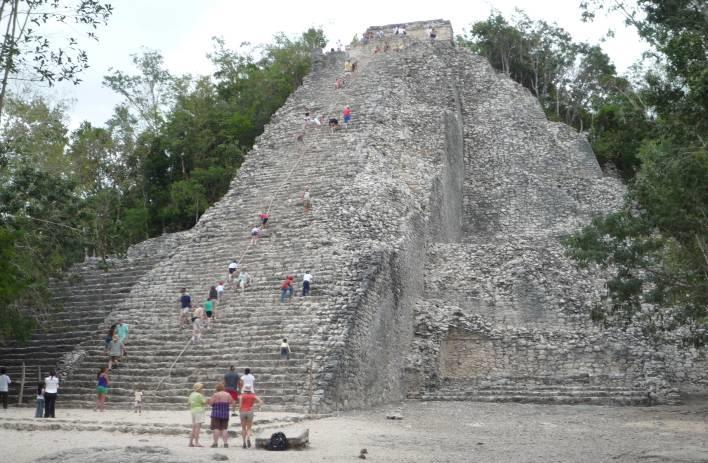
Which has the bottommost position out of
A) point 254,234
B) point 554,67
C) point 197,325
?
point 197,325

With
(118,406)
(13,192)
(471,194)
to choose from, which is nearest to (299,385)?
(118,406)

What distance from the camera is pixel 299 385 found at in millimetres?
13695

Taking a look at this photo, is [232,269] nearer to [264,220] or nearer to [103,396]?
[264,220]

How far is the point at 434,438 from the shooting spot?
11.3 meters

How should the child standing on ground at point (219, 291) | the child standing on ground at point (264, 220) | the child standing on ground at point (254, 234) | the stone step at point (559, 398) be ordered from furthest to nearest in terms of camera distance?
the child standing on ground at point (264, 220) → the child standing on ground at point (254, 234) → the child standing on ground at point (219, 291) → the stone step at point (559, 398)

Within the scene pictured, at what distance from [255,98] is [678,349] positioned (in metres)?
17.4

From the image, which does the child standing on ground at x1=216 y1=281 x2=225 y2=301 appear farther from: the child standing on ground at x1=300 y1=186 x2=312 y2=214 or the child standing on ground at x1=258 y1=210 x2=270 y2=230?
the child standing on ground at x1=300 y1=186 x2=312 y2=214

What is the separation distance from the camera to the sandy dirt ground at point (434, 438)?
909 centimetres

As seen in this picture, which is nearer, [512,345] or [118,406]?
[118,406]

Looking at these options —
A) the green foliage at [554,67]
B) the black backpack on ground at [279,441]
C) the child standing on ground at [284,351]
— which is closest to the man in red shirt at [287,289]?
the child standing on ground at [284,351]

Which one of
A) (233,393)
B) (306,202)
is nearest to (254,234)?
(306,202)

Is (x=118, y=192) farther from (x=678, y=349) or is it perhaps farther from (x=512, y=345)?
(x=678, y=349)

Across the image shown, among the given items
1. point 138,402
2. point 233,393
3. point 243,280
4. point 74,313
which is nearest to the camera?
point 233,393

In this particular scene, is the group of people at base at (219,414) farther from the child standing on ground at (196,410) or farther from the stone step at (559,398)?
the stone step at (559,398)
